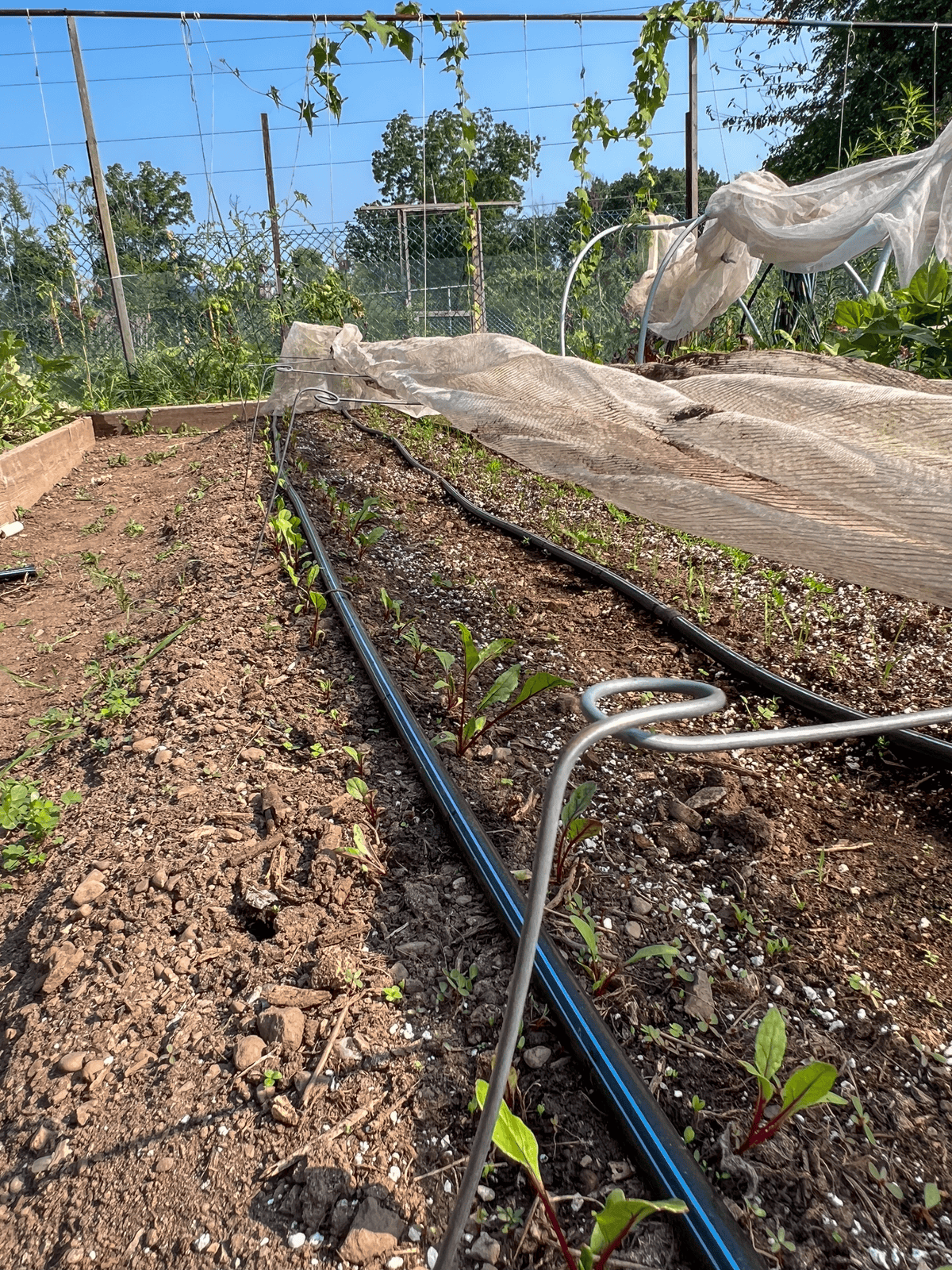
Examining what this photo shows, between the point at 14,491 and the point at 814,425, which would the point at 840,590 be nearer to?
the point at 814,425

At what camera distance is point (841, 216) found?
320 cm

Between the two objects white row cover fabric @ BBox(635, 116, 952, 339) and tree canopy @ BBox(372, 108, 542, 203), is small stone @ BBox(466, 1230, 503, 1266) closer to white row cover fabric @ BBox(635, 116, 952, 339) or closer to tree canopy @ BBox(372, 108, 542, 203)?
white row cover fabric @ BBox(635, 116, 952, 339)

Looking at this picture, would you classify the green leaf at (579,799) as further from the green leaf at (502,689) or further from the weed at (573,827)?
the green leaf at (502,689)

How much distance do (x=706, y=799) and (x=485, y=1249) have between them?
3.58 feet

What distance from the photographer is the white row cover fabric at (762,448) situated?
4.49ft

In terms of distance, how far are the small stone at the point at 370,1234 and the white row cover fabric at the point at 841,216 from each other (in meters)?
3.49

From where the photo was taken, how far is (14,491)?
205 inches

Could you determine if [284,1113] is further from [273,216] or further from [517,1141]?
[273,216]

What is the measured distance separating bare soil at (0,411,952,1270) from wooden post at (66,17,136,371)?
6.24 m

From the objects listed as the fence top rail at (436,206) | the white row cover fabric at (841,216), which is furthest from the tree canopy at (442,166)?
the white row cover fabric at (841,216)

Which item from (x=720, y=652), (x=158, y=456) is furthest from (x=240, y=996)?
(x=158, y=456)

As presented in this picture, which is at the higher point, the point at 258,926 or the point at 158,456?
the point at 158,456

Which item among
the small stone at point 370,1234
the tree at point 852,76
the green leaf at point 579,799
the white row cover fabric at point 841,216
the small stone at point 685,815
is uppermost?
the tree at point 852,76

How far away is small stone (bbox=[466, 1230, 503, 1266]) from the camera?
1.05 m
